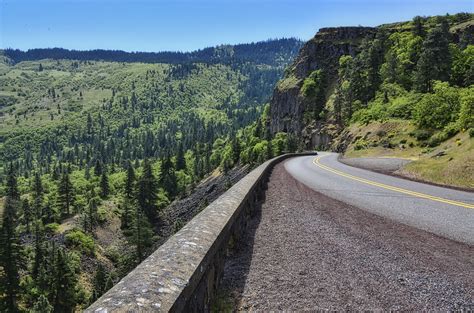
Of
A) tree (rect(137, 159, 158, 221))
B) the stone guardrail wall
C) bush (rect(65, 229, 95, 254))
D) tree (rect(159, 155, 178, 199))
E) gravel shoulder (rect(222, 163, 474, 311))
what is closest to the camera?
the stone guardrail wall

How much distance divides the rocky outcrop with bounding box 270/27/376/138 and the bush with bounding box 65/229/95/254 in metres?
75.8

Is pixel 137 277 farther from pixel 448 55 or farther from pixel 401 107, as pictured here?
pixel 448 55

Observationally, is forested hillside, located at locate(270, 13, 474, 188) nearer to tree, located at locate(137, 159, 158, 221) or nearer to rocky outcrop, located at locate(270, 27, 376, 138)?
rocky outcrop, located at locate(270, 27, 376, 138)

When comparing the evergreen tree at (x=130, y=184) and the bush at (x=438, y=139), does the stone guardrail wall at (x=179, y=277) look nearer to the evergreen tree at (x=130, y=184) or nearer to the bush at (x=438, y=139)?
the bush at (x=438, y=139)

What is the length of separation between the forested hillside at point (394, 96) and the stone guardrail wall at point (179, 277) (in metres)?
18.6

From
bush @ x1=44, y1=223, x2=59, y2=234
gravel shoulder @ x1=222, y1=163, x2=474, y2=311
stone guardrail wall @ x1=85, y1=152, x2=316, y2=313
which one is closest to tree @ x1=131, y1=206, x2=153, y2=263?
bush @ x1=44, y1=223, x2=59, y2=234

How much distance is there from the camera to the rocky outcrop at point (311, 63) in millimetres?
133750

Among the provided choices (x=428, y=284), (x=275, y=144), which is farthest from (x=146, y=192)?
(x=428, y=284)

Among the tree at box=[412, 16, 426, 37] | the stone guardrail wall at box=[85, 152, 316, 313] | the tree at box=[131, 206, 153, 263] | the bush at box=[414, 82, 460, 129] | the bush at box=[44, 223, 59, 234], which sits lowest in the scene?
the bush at box=[44, 223, 59, 234]

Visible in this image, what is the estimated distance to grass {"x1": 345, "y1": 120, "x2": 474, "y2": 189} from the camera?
21792 millimetres

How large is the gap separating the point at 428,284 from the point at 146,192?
9348 centimetres

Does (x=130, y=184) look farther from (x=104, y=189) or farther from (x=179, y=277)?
(x=179, y=277)

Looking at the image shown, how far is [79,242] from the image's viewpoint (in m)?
77.3

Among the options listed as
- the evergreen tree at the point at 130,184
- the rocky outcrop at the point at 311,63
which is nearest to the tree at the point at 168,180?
the evergreen tree at the point at 130,184
